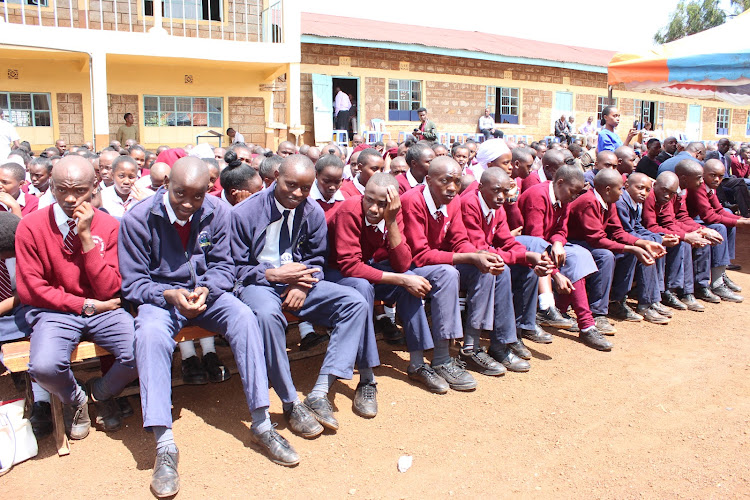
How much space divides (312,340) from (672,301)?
3.60 meters

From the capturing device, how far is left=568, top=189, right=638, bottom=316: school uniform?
5113 millimetres

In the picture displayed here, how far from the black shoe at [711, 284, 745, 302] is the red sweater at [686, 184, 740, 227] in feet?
2.24

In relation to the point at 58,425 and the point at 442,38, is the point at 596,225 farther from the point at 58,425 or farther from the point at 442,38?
the point at 442,38

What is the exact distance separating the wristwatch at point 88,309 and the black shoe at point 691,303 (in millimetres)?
5165

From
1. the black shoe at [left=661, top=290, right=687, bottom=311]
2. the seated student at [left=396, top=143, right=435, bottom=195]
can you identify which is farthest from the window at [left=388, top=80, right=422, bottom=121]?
the black shoe at [left=661, top=290, right=687, bottom=311]

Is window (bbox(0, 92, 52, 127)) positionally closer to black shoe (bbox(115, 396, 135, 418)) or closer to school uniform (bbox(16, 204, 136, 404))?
school uniform (bbox(16, 204, 136, 404))

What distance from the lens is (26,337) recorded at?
3.37m

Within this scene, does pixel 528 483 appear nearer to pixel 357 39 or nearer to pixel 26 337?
pixel 26 337

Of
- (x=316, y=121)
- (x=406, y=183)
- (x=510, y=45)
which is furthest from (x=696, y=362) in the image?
(x=510, y=45)

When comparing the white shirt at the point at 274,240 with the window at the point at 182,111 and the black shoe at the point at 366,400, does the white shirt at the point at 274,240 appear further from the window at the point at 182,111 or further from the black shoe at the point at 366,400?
the window at the point at 182,111

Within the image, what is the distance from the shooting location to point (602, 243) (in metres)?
5.19

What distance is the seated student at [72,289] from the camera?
312cm

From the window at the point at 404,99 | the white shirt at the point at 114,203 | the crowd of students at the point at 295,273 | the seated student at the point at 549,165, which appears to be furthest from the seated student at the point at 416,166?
the window at the point at 404,99

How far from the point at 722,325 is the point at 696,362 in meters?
1.09
